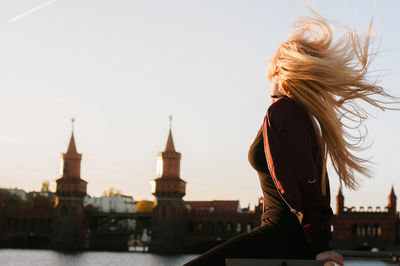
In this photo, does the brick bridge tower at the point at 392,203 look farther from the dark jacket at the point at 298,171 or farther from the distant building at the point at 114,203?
the dark jacket at the point at 298,171

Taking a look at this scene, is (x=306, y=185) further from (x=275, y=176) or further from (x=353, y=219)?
(x=353, y=219)

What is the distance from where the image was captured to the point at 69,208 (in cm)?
7231

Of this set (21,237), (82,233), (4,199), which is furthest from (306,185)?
(4,199)

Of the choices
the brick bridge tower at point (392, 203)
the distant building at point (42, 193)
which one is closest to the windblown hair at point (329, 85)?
the brick bridge tower at point (392, 203)

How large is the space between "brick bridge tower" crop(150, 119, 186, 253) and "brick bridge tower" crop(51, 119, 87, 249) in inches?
357

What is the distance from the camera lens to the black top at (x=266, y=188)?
7.78 feet

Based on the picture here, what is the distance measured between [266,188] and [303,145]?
254mm

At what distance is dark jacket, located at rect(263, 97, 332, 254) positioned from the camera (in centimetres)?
225

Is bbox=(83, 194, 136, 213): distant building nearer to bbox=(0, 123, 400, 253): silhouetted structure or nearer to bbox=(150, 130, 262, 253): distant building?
bbox=(0, 123, 400, 253): silhouetted structure

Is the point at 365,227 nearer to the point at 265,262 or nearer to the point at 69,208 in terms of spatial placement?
the point at 69,208

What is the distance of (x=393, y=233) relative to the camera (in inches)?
2581

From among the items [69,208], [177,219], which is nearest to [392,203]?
[177,219]

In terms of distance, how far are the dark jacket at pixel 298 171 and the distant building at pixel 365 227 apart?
64.6 meters

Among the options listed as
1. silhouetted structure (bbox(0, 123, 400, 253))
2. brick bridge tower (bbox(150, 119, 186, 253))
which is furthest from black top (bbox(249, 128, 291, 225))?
brick bridge tower (bbox(150, 119, 186, 253))
